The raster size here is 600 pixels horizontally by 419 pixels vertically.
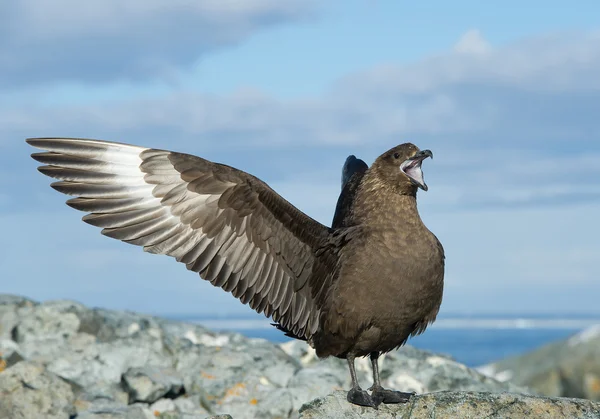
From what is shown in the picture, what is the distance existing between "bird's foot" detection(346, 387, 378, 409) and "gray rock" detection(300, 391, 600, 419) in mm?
109

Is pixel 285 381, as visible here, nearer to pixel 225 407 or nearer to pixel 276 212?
pixel 225 407

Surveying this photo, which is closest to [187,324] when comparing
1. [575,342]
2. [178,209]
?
[575,342]

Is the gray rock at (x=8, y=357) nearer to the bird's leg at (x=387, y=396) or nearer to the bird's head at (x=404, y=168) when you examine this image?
the bird's leg at (x=387, y=396)

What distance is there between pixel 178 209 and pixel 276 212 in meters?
0.74

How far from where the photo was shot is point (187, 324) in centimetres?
1512

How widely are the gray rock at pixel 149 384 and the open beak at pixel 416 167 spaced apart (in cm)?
395

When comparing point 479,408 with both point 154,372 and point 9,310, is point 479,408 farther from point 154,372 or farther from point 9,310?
point 9,310

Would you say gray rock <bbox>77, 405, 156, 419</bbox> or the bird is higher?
the bird

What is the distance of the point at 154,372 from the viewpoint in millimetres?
10828

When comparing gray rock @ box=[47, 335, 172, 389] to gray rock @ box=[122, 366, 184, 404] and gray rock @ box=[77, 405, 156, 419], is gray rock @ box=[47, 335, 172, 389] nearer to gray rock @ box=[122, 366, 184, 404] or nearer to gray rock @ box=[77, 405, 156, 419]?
gray rock @ box=[122, 366, 184, 404]

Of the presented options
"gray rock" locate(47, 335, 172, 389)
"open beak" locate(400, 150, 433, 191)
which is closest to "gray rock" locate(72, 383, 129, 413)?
"gray rock" locate(47, 335, 172, 389)

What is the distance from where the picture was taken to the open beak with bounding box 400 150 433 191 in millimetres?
7852

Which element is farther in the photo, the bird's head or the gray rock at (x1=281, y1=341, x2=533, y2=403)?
the gray rock at (x1=281, y1=341, x2=533, y2=403)

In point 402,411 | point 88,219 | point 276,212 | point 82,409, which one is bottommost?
point 82,409
